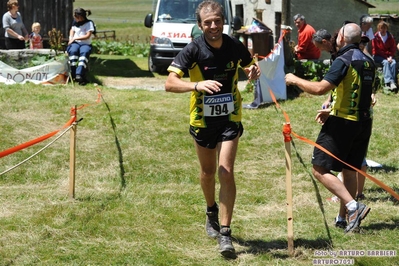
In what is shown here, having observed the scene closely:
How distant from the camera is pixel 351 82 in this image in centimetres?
605

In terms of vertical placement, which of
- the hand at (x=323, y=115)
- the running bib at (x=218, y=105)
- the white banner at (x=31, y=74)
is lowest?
the white banner at (x=31, y=74)

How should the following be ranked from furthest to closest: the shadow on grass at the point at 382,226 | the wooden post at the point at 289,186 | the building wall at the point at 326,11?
1. the building wall at the point at 326,11
2. the shadow on grass at the point at 382,226
3. the wooden post at the point at 289,186

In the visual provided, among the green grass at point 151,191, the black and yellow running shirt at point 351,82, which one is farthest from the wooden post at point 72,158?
the black and yellow running shirt at point 351,82

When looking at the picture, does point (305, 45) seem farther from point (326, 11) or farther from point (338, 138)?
point (326, 11)

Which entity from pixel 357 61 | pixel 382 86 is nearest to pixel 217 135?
pixel 357 61

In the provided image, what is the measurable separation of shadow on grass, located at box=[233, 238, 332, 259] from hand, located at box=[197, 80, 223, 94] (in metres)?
1.46

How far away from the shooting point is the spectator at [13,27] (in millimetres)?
14883

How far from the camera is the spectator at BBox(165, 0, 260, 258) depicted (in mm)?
5691

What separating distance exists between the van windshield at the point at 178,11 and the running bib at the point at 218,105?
10741 millimetres

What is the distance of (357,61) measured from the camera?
19.6 feet

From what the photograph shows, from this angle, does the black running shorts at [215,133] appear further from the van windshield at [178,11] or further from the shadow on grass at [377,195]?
the van windshield at [178,11]

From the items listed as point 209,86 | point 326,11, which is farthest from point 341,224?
point 326,11

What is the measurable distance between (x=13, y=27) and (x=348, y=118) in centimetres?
1058

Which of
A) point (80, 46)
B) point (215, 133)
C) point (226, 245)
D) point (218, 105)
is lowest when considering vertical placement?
point (226, 245)
